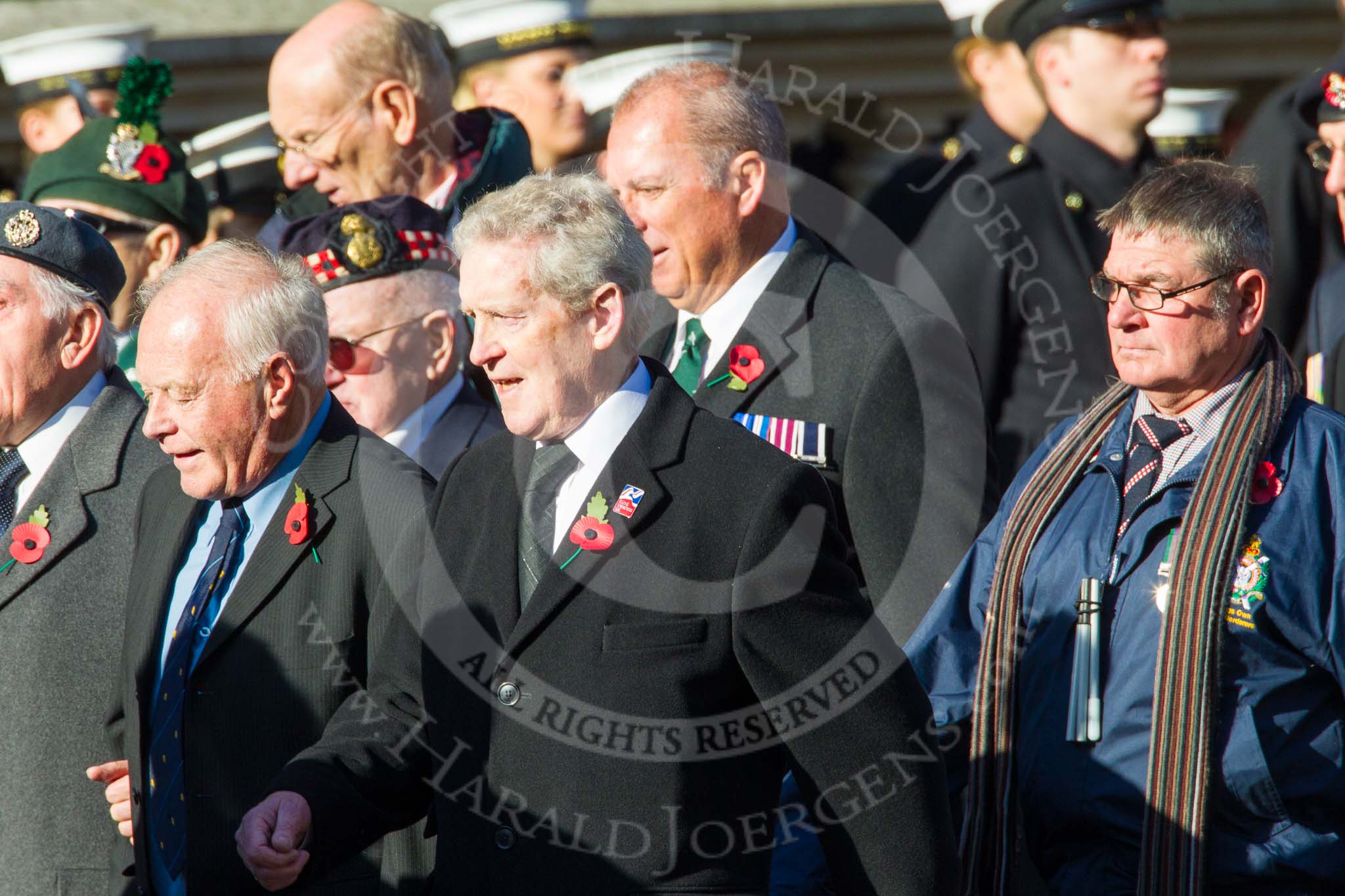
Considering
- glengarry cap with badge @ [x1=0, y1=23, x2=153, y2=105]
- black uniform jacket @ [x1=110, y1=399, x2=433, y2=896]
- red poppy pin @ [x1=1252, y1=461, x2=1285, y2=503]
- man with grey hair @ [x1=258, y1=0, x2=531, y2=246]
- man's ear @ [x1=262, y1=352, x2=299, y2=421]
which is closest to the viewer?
red poppy pin @ [x1=1252, y1=461, x2=1285, y2=503]

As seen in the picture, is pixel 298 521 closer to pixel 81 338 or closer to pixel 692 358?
pixel 81 338

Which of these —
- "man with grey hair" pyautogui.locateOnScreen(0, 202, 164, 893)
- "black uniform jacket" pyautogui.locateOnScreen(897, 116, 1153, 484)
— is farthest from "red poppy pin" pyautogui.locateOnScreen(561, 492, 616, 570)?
"black uniform jacket" pyautogui.locateOnScreen(897, 116, 1153, 484)

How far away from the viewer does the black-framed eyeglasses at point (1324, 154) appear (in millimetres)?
4629

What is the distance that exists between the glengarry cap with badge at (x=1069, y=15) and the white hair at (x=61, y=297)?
10.3 feet

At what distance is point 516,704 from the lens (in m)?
3.19

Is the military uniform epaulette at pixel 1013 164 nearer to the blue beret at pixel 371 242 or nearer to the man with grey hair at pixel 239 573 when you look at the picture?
the blue beret at pixel 371 242

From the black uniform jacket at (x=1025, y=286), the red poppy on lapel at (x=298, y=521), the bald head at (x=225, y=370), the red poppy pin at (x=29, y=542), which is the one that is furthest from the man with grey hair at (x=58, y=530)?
the black uniform jacket at (x=1025, y=286)

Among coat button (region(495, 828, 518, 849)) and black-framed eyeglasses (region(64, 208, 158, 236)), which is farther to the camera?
black-framed eyeglasses (region(64, 208, 158, 236))

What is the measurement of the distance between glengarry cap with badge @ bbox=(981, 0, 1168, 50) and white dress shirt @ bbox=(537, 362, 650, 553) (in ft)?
A: 9.86

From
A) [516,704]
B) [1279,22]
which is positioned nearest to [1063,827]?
[516,704]

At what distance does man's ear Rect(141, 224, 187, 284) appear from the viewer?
224 inches

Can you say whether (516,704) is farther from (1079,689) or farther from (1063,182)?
(1063,182)

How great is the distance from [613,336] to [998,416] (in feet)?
7.69

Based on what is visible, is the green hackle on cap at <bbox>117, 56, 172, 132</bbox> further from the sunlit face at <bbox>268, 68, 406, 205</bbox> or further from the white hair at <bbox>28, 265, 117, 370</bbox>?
the white hair at <bbox>28, 265, 117, 370</bbox>
